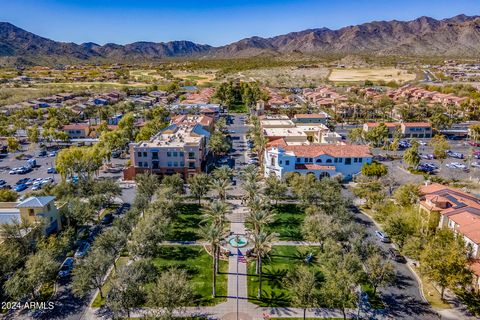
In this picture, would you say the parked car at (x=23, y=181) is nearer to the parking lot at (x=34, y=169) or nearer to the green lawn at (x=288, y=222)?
the parking lot at (x=34, y=169)

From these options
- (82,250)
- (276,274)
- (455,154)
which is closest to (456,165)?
(455,154)

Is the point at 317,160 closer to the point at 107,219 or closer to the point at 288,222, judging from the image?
the point at 288,222

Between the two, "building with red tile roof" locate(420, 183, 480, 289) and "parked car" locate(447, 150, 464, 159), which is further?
"parked car" locate(447, 150, 464, 159)

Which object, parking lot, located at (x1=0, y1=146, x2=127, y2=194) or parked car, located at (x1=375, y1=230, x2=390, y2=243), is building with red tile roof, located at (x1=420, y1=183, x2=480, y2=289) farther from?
parking lot, located at (x1=0, y1=146, x2=127, y2=194)

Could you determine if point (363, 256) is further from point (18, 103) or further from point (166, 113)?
Answer: point (18, 103)

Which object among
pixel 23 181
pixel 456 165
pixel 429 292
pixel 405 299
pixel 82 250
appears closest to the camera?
pixel 405 299

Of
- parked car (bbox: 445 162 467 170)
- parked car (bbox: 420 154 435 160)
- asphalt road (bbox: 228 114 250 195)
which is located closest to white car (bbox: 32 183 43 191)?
asphalt road (bbox: 228 114 250 195)
